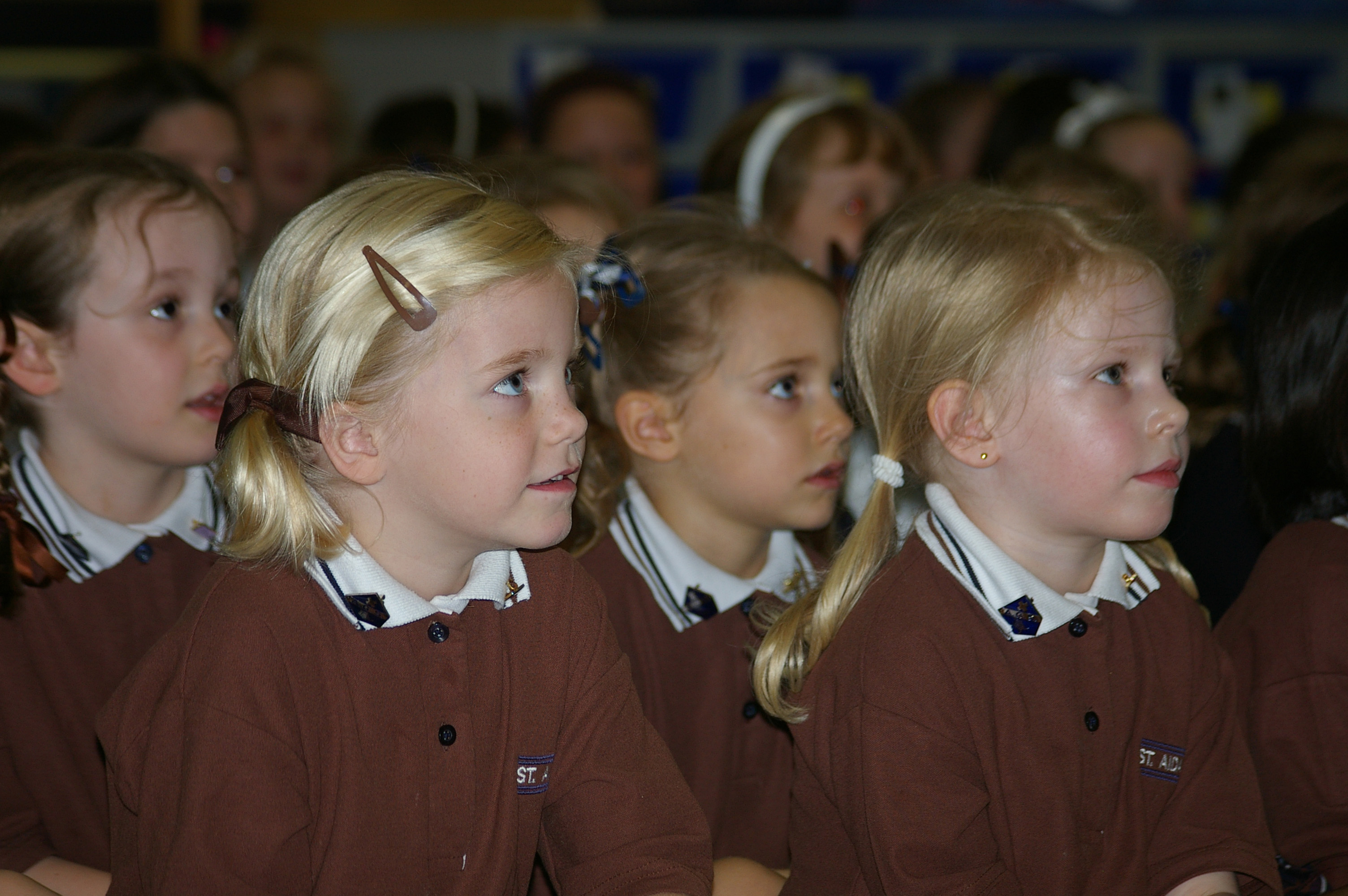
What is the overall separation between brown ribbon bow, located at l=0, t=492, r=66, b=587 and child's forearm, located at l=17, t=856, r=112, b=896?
34cm

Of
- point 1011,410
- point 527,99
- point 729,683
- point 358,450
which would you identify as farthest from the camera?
point 527,99

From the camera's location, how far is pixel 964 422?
1.42m

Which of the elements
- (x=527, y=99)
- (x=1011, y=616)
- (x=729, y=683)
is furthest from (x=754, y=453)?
(x=527, y=99)

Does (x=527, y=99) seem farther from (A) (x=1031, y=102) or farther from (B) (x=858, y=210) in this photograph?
(B) (x=858, y=210)

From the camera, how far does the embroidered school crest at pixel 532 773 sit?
1.30 m

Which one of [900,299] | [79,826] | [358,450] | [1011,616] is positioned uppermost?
[900,299]

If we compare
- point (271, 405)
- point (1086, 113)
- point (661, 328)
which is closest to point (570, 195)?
point (661, 328)

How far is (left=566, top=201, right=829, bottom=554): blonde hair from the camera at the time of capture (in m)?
1.76

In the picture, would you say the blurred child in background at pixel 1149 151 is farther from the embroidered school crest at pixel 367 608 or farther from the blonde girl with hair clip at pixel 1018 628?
the embroidered school crest at pixel 367 608

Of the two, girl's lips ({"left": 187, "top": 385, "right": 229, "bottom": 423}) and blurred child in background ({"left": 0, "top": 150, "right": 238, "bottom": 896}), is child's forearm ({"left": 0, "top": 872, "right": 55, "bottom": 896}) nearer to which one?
blurred child in background ({"left": 0, "top": 150, "right": 238, "bottom": 896})

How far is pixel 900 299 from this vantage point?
1479mm

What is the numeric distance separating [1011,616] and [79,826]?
46.3 inches

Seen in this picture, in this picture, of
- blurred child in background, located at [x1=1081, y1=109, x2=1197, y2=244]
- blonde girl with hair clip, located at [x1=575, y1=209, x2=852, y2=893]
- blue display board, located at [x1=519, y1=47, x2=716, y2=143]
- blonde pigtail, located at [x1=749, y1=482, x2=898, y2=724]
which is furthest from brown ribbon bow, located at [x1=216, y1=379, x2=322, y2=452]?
blue display board, located at [x1=519, y1=47, x2=716, y2=143]

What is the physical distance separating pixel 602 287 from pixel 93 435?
721 millimetres
